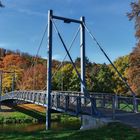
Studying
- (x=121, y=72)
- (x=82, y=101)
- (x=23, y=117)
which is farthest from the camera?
(x=121, y=72)

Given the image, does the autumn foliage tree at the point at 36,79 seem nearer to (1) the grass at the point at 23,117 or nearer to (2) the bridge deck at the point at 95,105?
(1) the grass at the point at 23,117

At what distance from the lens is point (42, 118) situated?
39.4 m

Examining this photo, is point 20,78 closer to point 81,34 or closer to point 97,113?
point 81,34

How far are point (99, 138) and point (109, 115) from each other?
537 cm

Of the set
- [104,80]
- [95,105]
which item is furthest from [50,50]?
[104,80]

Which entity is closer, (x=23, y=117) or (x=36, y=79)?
(x=23, y=117)

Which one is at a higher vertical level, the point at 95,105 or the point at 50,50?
the point at 50,50

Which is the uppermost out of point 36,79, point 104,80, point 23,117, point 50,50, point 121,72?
point 121,72

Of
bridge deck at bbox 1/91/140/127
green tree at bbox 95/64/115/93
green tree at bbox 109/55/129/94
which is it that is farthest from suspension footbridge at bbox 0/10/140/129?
green tree at bbox 109/55/129/94

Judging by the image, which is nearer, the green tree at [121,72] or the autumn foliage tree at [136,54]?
the autumn foliage tree at [136,54]

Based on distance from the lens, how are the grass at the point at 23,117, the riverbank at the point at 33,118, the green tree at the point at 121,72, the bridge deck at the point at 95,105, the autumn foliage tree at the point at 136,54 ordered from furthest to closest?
the green tree at the point at 121,72 < the grass at the point at 23,117 < the riverbank at the point at 33,118 < the autumn foliage tree at the point at 136,54 < the bridge deck at the point at 95,105

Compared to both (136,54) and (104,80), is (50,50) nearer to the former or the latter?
(136,54)

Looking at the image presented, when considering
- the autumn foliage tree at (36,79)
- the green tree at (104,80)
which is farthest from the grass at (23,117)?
the green tree at (104,80)

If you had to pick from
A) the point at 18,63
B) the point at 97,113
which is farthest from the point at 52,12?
the point at 18,63
